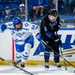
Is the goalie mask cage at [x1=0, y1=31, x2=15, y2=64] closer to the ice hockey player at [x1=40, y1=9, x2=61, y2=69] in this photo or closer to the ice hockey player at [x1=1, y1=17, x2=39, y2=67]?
the ice hockey player at [x1=1, y1=17, x2=39, y2=67]

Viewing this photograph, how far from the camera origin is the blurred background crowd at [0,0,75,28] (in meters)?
7.50

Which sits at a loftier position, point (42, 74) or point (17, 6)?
point (17, 6)

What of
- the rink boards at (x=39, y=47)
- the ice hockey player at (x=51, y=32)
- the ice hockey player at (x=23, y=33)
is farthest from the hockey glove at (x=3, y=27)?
the ice hockey player at (x=51, y=32)

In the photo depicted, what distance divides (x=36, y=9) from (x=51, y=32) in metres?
1.35

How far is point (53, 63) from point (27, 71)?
1062mm

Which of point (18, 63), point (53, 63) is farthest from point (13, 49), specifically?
point (53, 63)

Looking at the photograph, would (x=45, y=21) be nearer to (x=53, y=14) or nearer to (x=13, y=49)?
(x=53, y=14)

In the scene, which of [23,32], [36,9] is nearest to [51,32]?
[23,32]

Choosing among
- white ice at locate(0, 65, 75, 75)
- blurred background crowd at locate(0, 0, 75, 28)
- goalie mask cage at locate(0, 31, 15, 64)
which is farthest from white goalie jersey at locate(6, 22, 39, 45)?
blurred background crowd at locate(0, 0, 75, 28)

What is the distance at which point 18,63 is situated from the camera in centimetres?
707

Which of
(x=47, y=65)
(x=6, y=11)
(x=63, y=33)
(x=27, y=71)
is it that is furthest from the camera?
(x=6, y=11)

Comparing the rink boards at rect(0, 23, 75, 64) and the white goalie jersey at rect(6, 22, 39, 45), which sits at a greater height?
the white goalie jersey at rect(6, 22, 39, 45)

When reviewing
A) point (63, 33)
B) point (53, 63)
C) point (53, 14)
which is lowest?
point (53, 63)

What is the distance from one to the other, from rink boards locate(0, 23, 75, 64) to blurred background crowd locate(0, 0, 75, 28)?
248mm
